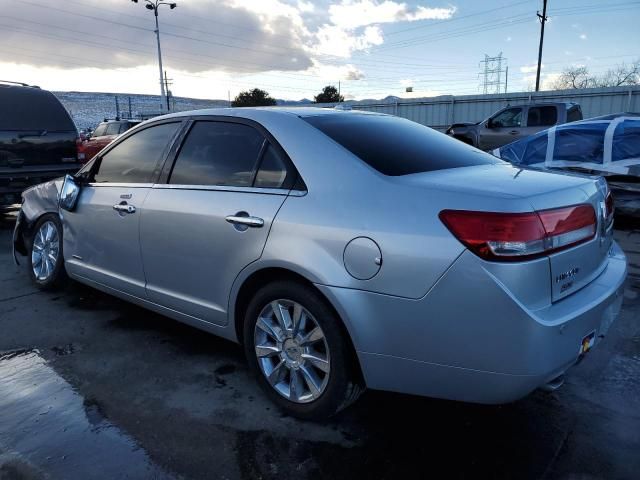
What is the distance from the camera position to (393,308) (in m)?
2.29

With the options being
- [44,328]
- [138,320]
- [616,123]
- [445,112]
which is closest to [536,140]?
[616,123]

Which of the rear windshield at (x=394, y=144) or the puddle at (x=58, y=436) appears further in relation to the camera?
the rear windshield at (x=394, y=144)

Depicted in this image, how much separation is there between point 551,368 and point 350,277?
0.93 meters

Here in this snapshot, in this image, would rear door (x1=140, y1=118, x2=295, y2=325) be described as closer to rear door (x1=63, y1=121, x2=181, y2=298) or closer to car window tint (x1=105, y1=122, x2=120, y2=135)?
rear door (x1=63, y1=121, x2=181, y2=298)

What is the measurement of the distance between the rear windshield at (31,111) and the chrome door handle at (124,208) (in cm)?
473

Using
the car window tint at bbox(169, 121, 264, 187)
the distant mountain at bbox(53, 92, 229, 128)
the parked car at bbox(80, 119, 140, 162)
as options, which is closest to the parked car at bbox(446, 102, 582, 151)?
the parked car at bbox(80, 119, 140, 162)

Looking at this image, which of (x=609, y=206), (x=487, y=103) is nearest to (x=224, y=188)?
(x=609, y=206)

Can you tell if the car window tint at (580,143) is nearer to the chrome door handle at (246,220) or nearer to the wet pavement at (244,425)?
the wet pavement at (244,425)

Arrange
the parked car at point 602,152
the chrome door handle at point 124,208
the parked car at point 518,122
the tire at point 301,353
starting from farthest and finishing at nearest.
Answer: the parked car at point 518,122
the parked car at point 602,152
the chrome door handle at point 124,208
the tire at point 301,353

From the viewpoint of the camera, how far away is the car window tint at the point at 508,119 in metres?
13.8

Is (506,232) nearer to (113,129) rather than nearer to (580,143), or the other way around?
(580,143)

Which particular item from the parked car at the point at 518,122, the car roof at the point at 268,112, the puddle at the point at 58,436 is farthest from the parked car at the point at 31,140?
the parked car at the point at 518,122

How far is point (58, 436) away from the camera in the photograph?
2.65m

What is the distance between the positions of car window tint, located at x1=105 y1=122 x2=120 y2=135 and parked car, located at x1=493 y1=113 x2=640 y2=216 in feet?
44.5
